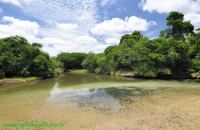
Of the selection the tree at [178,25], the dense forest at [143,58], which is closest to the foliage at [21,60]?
the dense forest at [143,58]

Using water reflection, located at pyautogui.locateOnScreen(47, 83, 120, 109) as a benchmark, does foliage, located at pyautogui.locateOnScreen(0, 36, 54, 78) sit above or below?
above

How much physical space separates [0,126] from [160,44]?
30674 millimetres

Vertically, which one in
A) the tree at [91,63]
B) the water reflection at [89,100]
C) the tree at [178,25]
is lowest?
the water reflection at [89,100]

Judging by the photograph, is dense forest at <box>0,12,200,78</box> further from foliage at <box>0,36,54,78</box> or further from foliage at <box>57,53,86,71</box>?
foliage at <box>57,53,86,71</box>

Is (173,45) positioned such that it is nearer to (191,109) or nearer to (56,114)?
(191,109)

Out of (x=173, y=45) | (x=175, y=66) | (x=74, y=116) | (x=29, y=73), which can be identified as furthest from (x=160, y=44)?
(x=74, y=116)

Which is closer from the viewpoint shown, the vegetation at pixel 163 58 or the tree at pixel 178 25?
the vegetation at pixel 163 58

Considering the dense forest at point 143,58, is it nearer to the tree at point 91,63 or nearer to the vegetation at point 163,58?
the vegetation at point 163,58

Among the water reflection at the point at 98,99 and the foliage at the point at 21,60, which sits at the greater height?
the foliage at the point at 21,60

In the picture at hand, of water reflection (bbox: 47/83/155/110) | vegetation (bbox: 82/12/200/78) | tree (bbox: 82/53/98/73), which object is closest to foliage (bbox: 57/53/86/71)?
tree (bbox: 82/53/98/73)

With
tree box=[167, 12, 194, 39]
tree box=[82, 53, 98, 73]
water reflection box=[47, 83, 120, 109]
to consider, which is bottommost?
water reflection box=[47, 83, 120, 109]

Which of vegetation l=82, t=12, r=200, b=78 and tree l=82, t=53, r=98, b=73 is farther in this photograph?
tree l=82, t=53, r=98, b=73

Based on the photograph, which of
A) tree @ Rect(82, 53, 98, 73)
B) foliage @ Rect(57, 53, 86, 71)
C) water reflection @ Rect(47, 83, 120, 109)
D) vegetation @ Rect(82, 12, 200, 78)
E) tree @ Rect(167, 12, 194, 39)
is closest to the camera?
water reflection @ Rect(47, 83, 120, 109)

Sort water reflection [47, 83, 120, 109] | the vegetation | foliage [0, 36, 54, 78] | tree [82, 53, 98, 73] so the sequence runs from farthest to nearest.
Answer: tree [82, 53, 98, 73] → the vegetation → foliage [0, 36, 54, 78] → water reflection [47, 83, 120, 109]
